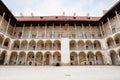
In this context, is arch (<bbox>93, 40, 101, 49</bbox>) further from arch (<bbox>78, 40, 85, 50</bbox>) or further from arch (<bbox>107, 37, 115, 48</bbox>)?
arch (<bbox>78, 40, 85, 50</bbox>)

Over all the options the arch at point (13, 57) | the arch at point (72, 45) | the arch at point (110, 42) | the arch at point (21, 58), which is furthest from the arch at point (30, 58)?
the arch at point (110, 42)

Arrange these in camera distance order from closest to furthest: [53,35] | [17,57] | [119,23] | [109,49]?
[119,23] → [109,49] → [17,57] → [53,35]

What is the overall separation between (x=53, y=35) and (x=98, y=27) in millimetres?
12266

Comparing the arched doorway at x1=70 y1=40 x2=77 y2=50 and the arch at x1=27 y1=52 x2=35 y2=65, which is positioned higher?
the arched doorway at x1=70 y1=40 x2=77 y2=50

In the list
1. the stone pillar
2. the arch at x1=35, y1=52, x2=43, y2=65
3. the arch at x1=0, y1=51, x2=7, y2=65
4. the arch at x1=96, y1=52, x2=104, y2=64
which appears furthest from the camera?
the arch at x1=96, y1=52, x2=104, y2=64

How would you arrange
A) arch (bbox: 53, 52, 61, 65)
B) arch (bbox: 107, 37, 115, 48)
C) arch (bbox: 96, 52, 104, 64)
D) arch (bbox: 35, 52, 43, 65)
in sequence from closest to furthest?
arch (bbox: 107, 37, 115, 48)
arch (bbox: 35, 52, 43, 65)
arch (bbox: 96, 52, 104, 64)
arch (bbox: 53, 52, 61, 65)

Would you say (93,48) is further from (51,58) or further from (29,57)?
(29,57)

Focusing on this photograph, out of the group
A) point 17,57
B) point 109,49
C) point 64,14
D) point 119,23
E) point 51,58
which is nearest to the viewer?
point 119,23

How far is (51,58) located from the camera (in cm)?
2433

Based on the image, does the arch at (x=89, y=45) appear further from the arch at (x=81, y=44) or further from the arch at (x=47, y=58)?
the arch at (x=47, y=58)

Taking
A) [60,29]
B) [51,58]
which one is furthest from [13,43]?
[60,29]

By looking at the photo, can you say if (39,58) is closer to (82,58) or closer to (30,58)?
(30,58)
